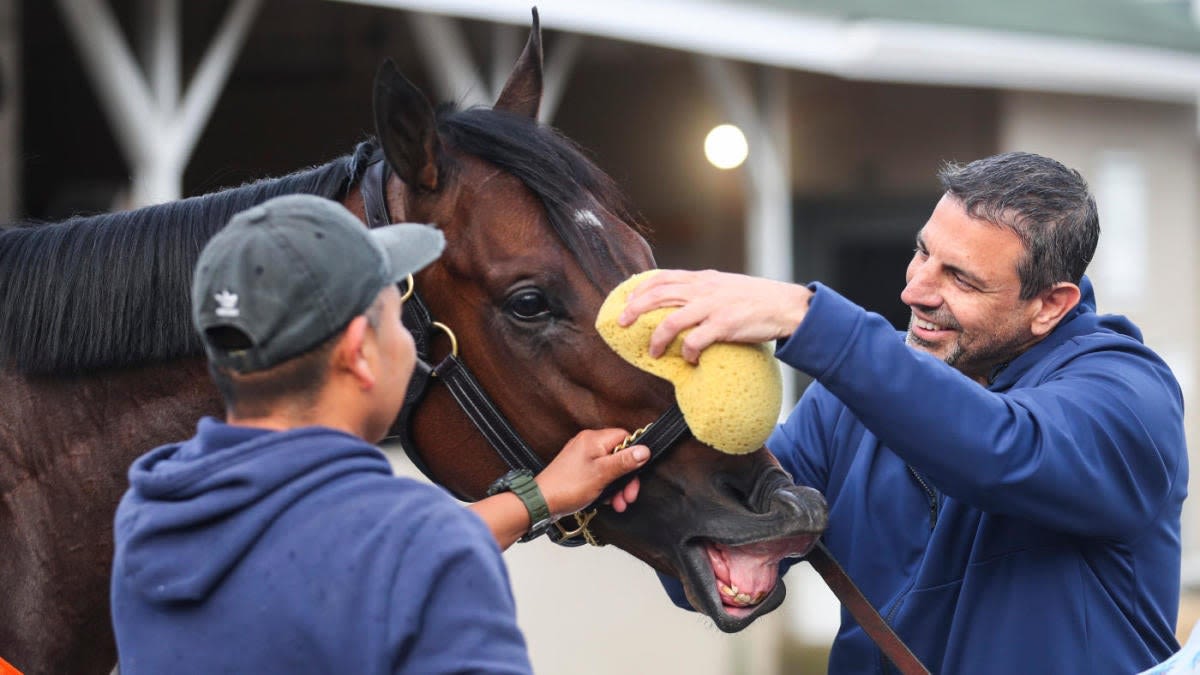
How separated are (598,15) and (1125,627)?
18.0 ft

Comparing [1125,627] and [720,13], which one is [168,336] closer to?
[1125,627]

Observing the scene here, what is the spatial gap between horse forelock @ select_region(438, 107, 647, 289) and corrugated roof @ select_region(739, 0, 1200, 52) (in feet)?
19.1

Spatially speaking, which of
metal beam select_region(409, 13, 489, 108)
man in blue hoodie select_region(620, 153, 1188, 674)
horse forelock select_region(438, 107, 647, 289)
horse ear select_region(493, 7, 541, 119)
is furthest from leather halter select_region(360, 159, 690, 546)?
metal beam select_region(409, 13, 489, 108)

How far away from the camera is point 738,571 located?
219cm

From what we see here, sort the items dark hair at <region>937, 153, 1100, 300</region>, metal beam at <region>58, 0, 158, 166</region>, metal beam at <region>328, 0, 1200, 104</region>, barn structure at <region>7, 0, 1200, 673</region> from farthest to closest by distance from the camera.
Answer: metal beam at <region>328, 0, 1200, 104</region>, barn structure at <region>7, 0, 1200, 673</region>, metal beam at <region>58, 0, 158, 166</region>, dark hair at <region>937, 153, 1100, 300</region>

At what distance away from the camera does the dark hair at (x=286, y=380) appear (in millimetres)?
1489

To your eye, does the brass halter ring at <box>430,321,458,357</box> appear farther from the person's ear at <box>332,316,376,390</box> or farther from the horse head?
the person's ear at <box>332,316,376,390</box>

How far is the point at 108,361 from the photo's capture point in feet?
7.32

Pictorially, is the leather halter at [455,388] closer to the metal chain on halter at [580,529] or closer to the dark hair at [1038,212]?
the metal chain on halter at [580,529]

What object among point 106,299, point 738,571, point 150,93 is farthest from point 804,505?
point 150,93

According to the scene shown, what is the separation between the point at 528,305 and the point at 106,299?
72 centimetres

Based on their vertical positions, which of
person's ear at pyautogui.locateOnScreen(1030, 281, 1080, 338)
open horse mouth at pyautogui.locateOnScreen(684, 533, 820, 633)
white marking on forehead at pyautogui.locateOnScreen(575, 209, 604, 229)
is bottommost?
open horse mouth at pyautogui.locateOnScreen(684, 533, 820, 633)

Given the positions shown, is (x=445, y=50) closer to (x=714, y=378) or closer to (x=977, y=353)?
(x=977, y=353)

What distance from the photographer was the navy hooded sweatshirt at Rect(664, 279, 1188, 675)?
2.05 m
